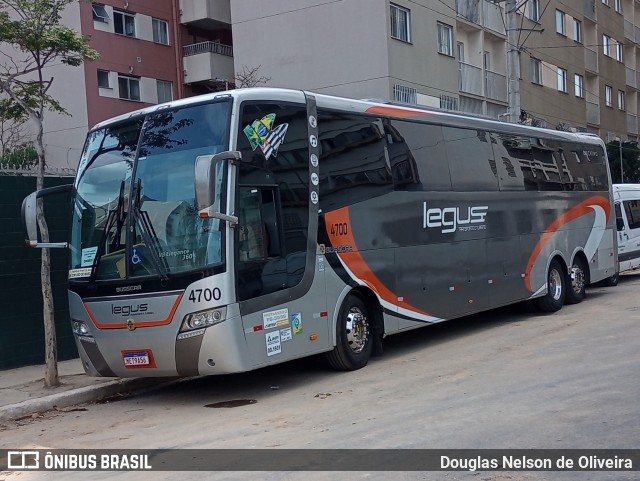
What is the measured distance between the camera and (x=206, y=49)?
32.4 metres

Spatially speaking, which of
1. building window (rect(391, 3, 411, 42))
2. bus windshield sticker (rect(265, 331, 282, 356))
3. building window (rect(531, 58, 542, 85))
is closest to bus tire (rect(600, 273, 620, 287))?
building window (rect(391, 3, 411, 42))

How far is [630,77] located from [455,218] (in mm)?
40769

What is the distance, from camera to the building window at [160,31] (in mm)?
31730

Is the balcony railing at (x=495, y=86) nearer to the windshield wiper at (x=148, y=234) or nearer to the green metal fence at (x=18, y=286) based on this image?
the green metal fence at (x=18, y=286)

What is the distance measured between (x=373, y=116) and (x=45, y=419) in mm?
6144

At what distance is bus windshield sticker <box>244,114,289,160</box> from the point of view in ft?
29.6

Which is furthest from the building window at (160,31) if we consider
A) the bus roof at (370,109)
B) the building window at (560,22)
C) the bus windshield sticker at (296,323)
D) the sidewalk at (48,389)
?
the bus windshield sticker at (296,323)

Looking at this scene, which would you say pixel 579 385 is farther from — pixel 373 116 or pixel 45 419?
pixel 45 419

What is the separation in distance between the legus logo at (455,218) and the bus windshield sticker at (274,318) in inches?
142

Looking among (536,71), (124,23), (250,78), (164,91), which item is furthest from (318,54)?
(536,71)

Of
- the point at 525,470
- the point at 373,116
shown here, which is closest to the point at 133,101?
the point at 373,116

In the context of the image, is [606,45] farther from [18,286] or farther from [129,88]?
[18,286]

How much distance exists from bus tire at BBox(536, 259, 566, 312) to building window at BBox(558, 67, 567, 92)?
24697mm

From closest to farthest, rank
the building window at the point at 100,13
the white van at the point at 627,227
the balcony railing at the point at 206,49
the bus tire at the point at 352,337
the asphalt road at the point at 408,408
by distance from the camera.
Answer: the asphalt road at the point at 408,408
the bus tire at the point at 352,337
the white van at the point at 627,227
the building window at the point at 100,13
the balcony railing at the point at 206,49
